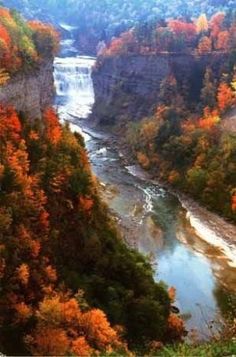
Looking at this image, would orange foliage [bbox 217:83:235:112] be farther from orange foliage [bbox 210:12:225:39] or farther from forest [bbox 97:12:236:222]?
orange foliage [bbox 210:12:225:39]

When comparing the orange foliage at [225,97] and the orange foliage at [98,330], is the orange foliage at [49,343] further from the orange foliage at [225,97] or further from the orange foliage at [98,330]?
the orange foliage at [225,97]

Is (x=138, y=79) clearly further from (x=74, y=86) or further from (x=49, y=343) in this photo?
(x=49, y=343)

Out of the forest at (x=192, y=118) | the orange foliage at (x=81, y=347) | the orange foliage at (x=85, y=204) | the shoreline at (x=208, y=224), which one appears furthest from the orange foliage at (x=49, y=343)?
the forest at (x=192, y=118)

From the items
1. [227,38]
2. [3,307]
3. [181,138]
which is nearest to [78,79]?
[227,38]

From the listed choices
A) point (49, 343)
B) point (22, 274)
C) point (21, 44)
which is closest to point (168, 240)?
point (21, 44)

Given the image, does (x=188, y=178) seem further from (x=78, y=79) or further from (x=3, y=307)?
(x=78, y=79)
